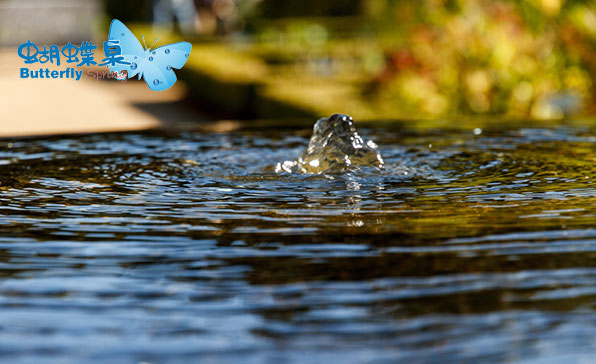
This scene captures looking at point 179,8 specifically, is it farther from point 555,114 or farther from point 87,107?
point 555,114

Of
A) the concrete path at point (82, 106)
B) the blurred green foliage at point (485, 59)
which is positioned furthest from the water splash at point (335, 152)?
the concrete path at point (82, 106)

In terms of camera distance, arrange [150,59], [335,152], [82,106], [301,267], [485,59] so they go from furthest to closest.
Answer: [82,106]
[485,59]
[150,59]
[335,152]
[301,267]

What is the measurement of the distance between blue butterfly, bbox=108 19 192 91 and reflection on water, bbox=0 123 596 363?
80 centimetres

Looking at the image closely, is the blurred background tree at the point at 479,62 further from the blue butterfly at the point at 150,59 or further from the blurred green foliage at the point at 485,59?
the blue butterfly at the point at 150,59

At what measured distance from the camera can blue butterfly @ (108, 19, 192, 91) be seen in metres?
3.30

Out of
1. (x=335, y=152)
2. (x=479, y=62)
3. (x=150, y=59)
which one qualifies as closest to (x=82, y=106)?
(x=479, y=62)

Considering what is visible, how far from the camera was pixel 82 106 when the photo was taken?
12914 mm

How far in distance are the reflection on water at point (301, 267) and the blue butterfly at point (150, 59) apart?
0.80m

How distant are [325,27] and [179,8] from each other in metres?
7.95

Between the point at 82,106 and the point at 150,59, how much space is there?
9802 millimetres

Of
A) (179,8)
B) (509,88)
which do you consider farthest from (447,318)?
(179,8)

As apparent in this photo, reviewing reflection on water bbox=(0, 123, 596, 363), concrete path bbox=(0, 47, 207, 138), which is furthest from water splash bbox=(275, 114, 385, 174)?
concrete path bbox=(0, 47, 207, 138)

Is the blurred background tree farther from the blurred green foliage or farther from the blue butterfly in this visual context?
the blue butterfly

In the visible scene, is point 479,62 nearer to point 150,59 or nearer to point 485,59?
point 485,59
